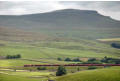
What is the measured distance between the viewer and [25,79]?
94250 millimetres

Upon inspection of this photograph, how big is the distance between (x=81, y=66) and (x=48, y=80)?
53.0 metres

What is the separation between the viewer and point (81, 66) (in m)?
140

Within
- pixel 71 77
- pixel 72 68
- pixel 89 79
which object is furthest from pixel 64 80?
pixel 72 68

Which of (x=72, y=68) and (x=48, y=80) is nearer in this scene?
(x=48, y=80)

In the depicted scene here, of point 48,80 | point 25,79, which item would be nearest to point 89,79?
point 48,80

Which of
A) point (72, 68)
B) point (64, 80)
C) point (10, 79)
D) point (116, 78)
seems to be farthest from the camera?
point (72, 68)

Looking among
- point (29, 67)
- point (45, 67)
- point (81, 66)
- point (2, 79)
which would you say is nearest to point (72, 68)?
point (81, 66)

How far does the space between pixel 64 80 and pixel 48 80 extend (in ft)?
27.2

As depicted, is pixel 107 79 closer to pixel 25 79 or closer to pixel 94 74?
pixel 94 74

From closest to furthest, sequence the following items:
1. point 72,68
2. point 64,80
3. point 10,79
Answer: point 64,80 → point 10,79 → point 72,68

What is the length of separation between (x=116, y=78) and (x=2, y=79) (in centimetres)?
4660

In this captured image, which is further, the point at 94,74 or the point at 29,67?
the point at 29,67

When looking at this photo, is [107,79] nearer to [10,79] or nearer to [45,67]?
[10,79]

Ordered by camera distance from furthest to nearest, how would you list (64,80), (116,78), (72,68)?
(72,68) < (64,80) < (116,78)
